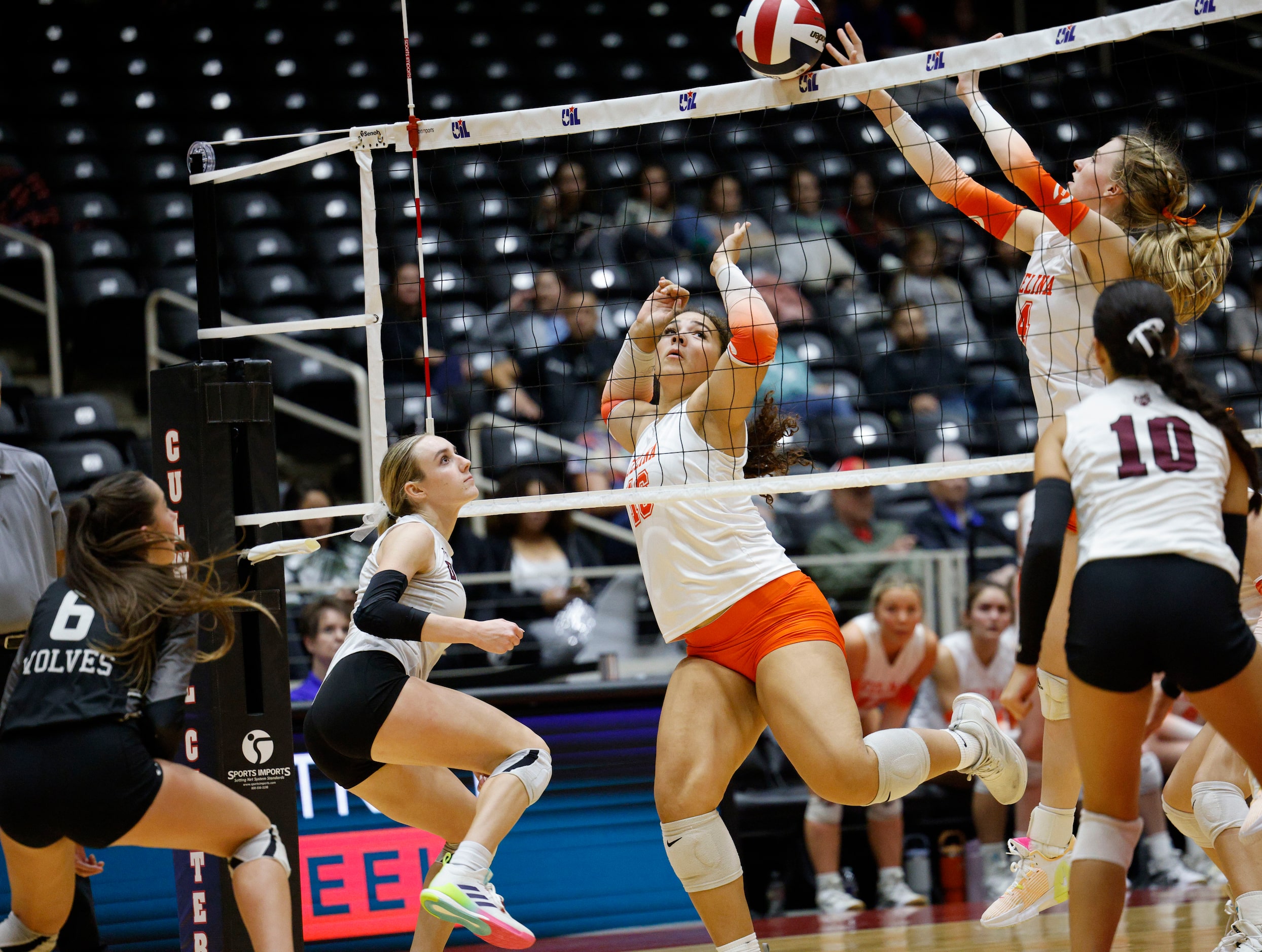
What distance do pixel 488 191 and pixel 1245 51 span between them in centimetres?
797

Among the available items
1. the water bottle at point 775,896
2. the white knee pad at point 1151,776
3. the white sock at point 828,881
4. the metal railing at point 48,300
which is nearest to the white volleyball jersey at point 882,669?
the white sock at point 828,881

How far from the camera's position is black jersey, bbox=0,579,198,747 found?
383 cm

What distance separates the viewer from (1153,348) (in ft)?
11.6

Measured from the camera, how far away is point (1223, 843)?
14.3 ft

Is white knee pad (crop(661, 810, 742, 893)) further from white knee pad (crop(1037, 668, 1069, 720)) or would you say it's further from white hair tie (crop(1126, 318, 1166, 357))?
white hair tie (crop(1126, 318, 1166, 357))

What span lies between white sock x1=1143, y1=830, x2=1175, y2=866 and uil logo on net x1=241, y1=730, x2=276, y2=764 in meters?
4.67

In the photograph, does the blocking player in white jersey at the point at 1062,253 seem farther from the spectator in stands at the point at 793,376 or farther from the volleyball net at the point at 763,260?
the spectator in stands at the point at 793,376

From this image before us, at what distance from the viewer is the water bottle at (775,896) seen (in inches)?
271

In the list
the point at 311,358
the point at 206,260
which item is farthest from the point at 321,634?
the point at 311,358

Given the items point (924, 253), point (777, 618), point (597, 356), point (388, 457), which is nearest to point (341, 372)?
point (597, 356)

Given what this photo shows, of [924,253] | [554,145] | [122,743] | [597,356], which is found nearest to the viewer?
[122,743]

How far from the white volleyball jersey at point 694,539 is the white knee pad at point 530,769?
0.59 meters

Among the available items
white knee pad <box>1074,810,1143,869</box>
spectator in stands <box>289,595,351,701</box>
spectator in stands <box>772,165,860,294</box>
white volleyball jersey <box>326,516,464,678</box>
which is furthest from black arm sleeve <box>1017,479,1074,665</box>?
spectator in stands <box>772,165,860,294</box>

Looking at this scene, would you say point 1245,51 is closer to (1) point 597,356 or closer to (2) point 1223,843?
(1) point 597,356
